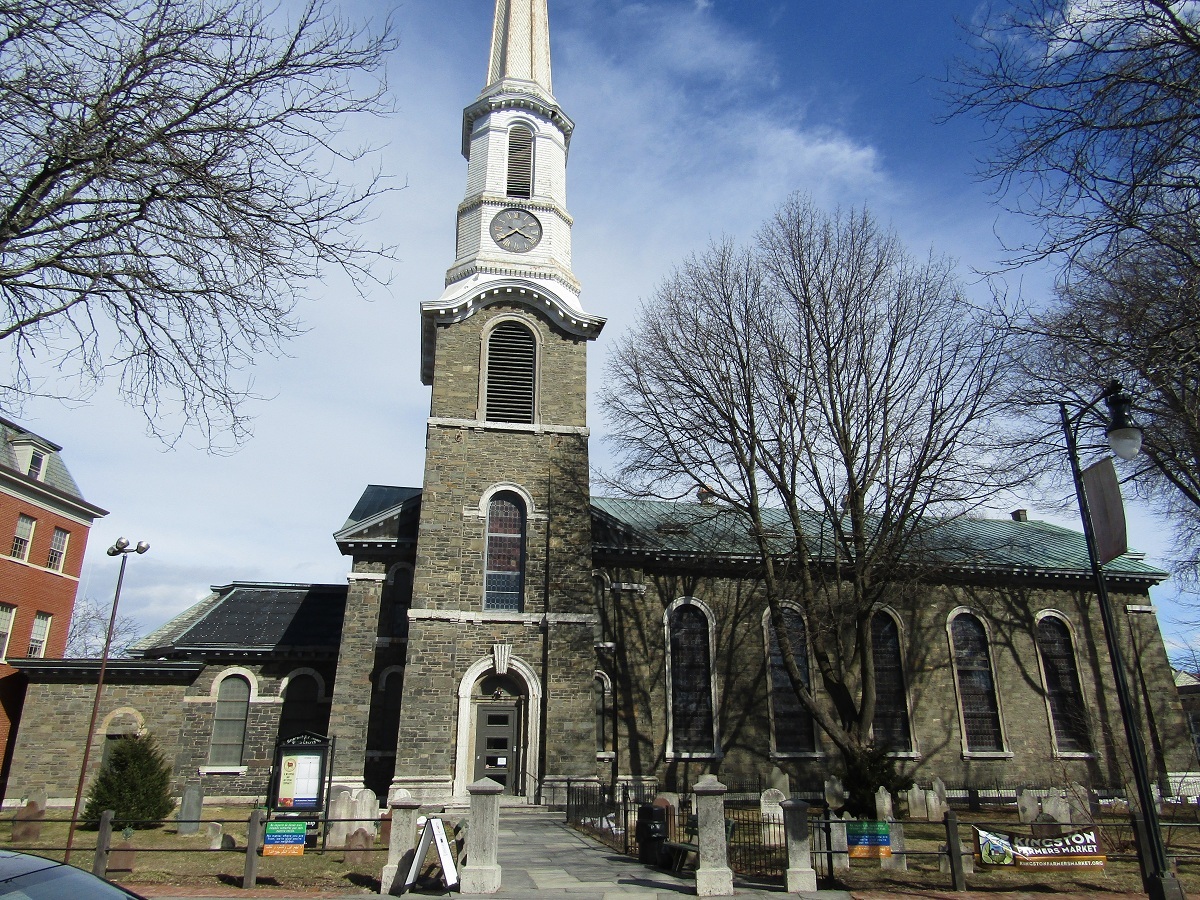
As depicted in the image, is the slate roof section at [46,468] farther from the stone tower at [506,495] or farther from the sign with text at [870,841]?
the sign with text at [870,841]

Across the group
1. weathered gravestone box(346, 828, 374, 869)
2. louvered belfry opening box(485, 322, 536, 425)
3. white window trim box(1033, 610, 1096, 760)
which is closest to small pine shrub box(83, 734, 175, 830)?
weathered gravestone box(346, 828, 374, 869)

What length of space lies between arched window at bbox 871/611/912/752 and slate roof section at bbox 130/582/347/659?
1597cm

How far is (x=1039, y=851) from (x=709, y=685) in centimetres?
1188

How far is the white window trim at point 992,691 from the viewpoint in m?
24.7

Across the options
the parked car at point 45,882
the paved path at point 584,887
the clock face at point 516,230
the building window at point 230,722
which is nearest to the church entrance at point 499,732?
the paved path at point 584,887

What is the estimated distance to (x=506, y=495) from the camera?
875 inches

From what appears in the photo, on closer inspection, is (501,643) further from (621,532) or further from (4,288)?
(4,288)

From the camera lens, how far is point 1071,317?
12.6 m

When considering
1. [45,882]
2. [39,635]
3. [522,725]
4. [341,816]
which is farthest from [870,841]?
[39,635]

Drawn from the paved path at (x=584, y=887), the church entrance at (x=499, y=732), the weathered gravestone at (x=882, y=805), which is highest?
the church entrance at (x=499, y=732)

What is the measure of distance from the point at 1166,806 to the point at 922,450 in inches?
558

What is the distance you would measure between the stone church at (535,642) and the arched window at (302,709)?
6 centimetres

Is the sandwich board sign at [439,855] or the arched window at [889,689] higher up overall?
the arched window at [889,689]

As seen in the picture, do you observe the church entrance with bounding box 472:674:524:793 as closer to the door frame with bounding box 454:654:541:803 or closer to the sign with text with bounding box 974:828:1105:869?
the door frame with bounding box 454:654:541:803
